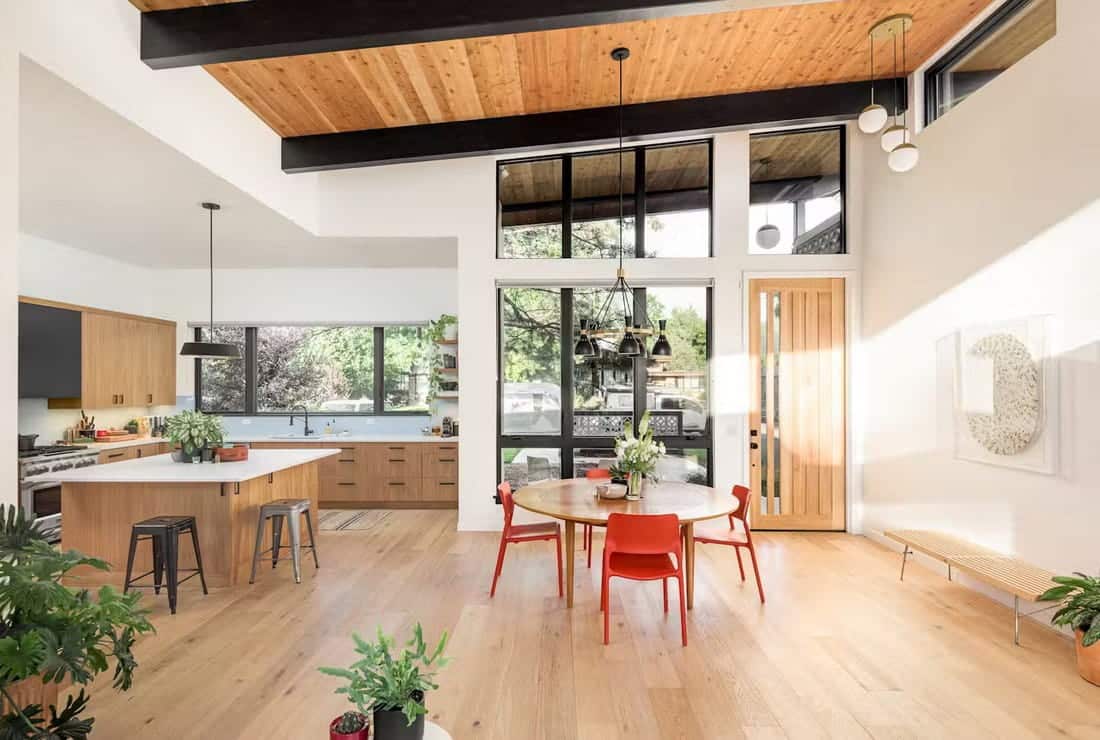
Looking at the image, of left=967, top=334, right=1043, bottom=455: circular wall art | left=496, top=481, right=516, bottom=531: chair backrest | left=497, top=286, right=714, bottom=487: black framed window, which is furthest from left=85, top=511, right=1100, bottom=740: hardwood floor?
left=497, top=286, right=714, bottom=487: black framed window

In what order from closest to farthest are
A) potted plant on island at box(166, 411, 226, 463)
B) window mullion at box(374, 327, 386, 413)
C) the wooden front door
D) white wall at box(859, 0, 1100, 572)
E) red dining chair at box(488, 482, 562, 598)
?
white wall at box(859, 0, 1100, 572)
red dining chair at box(488, 482, 562, 598)
potted plant on island at box(166, 411, 226, 463)
the wooden front door
window mullion at box(374, 327, 386, 413)

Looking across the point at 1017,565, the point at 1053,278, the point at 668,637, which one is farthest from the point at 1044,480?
the point at 668,637

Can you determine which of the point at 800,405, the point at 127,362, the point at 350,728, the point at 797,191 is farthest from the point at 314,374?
the point at 350,728

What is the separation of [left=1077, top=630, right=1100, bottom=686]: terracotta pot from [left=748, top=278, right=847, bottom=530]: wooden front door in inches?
106

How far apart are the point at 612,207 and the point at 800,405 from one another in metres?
2.64

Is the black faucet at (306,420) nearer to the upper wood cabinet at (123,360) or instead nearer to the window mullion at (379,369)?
the window mullion at (379,369)

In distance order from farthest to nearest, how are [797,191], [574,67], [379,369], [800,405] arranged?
[379,369]
[797,191]
[800,405]
[574,67]

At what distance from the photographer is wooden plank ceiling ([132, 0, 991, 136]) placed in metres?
3.82

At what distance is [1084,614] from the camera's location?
2746 millimetres

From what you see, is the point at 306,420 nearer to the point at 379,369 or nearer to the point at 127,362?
the point at 379,369

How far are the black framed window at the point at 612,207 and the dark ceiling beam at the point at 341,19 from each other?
8.31ft

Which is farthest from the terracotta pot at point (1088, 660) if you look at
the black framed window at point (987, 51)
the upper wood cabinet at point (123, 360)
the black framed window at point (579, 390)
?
the upper wood cabinet at point (123, 360)

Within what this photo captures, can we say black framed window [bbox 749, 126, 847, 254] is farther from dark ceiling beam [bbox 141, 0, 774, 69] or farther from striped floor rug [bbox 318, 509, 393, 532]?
striped floor rug [bbox 318, 509, 393, 532]

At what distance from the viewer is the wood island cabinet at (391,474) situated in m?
6.50
